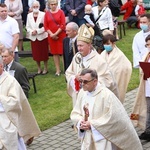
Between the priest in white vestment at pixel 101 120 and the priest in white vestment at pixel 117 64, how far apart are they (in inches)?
97.1

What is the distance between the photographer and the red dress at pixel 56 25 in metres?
15.0

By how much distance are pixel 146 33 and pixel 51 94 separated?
12.1 ft

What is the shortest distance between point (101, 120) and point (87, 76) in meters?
0.63

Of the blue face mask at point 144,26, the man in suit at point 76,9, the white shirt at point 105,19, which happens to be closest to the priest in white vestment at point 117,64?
the blue face mask at point 144,26

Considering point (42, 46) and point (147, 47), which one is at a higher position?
point (147, 47)

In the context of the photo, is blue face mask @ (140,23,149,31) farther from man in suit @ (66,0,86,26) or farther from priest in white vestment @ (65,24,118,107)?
man in suit @ (66,0,86,26)

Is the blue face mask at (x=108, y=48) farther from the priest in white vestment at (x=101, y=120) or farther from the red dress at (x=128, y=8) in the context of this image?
the red dress at (x=128, y=8)

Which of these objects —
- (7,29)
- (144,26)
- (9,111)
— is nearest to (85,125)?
(9,111)

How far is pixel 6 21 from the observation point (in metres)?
13.6

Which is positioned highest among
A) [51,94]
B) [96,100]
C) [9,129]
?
[96,100]

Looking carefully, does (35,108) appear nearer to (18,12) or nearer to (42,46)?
(42,46)

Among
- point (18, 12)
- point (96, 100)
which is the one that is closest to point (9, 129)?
point (96, 100)

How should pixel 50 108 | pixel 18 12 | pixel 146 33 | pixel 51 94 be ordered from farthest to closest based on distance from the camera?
pixel 18 12 < pixel 51 94 < pixel 50 108 < pixel 146 33

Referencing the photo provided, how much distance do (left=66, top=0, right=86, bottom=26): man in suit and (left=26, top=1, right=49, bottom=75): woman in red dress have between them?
1.41 meters
